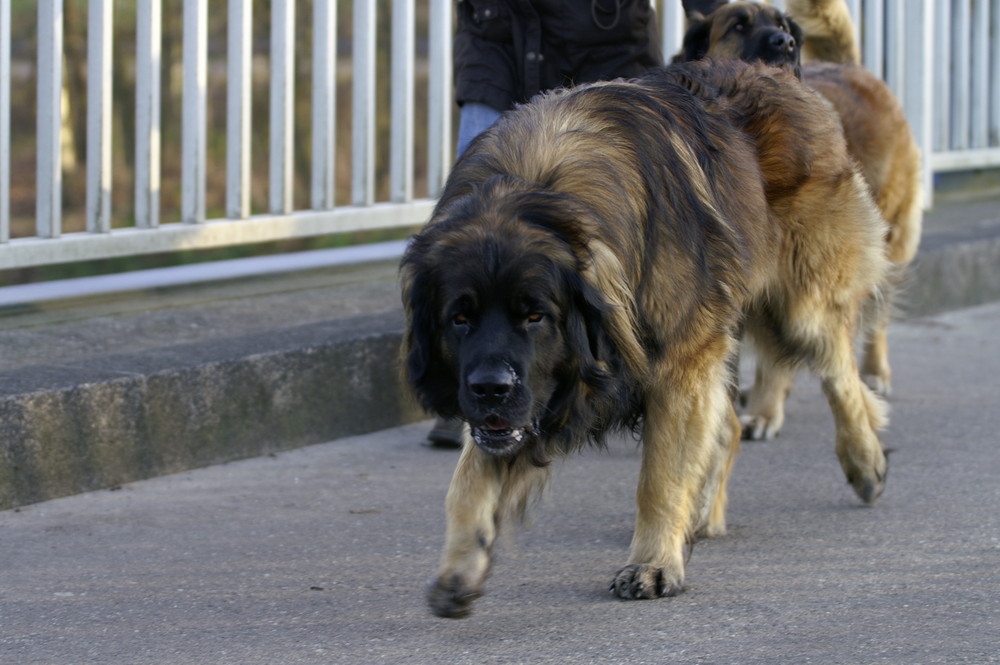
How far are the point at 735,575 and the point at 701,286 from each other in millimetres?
808

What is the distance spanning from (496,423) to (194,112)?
3.14 m

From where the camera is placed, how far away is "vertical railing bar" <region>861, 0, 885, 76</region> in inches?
335

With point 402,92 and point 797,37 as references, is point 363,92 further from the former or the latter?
point 797,37

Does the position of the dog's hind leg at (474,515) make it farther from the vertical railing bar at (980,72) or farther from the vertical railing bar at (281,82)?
the vertical railing bar at (980,72)

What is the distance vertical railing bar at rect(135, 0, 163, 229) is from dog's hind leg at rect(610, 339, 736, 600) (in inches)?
114

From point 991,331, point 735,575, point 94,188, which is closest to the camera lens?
point 735,575

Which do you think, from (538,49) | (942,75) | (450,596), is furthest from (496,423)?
(942,75)

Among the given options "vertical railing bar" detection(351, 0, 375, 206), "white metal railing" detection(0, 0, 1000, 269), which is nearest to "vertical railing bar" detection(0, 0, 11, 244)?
"white metal railing" detection(0, 0, 1000, 269)

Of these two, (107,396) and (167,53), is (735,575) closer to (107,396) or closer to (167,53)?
(107,396)

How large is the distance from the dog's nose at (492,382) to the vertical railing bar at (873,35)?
6.13m

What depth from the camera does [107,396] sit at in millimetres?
4430

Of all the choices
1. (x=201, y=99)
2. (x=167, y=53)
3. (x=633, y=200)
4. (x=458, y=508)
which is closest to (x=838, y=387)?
(x=633, y=200)

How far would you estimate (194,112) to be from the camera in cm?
577

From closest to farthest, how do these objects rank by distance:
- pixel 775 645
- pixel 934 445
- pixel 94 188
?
pixel 775 645 < pixel 934 445 < pixel 94 188
